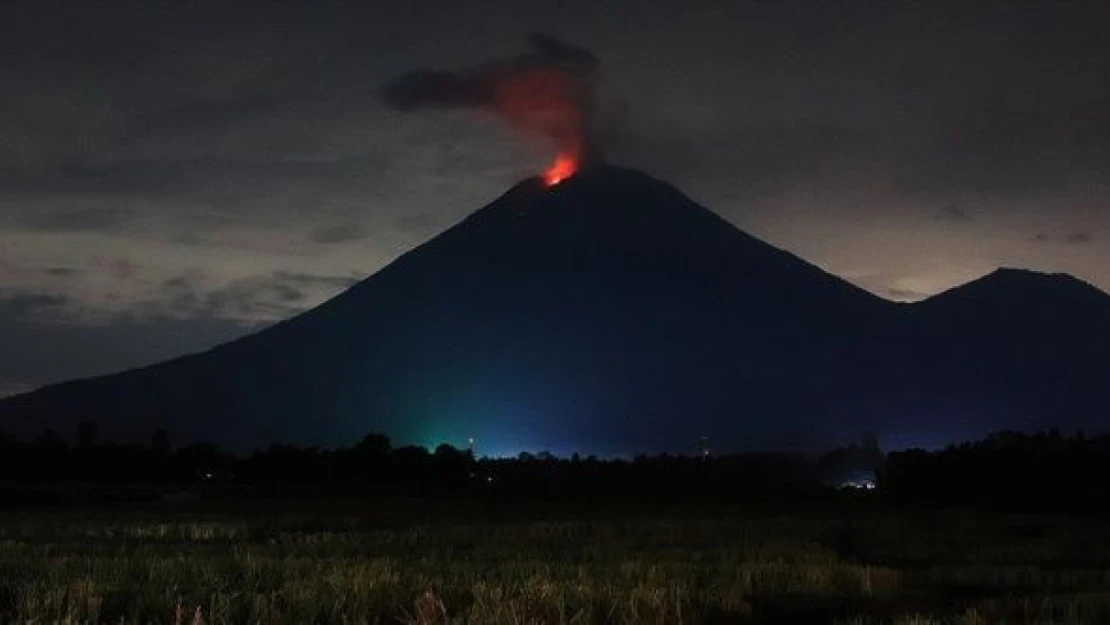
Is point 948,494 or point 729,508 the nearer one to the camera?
point 729,508

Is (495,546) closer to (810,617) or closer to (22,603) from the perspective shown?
(810,617)

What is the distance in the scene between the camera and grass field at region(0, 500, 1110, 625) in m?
14.2

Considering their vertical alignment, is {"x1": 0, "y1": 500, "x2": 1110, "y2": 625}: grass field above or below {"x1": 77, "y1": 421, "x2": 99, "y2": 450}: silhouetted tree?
below

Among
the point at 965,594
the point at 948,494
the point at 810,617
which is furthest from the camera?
the point at 948,494

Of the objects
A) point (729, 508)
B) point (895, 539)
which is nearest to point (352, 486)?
point (729, 508)

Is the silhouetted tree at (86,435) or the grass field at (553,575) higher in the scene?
the silhouetted tree at (86,435)

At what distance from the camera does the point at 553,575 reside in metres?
18.5

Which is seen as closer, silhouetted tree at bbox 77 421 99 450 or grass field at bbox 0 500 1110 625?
grass field at bbox 0 500 1110 625

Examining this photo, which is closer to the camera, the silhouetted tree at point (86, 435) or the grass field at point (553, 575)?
the grass field at point (553, 575)

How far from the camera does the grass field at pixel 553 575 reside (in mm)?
14195

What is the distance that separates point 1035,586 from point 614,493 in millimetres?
61534

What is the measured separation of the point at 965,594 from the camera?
813 inches

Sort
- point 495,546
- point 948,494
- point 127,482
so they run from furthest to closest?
point 127,482 → point 948,494 → point 495,546

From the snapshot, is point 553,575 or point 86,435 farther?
point 86,435
